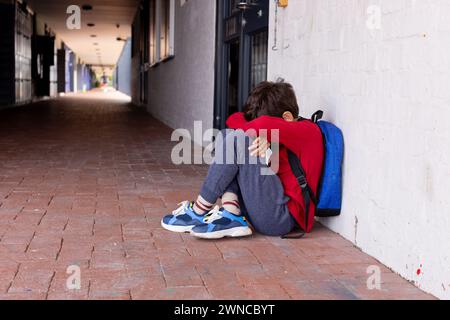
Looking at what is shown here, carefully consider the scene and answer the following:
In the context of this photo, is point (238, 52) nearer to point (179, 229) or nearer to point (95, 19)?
point (179, 229)

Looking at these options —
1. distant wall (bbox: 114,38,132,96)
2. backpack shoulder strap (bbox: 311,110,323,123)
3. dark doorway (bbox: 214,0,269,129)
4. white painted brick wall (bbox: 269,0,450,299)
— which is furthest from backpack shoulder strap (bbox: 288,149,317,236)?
distant wall (bbox: 114,38,132,96)

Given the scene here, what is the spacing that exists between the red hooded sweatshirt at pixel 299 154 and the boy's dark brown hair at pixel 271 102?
66 millimetres

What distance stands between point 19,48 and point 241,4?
12171mm

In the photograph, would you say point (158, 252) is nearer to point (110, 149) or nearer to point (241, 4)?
point (241, 4)

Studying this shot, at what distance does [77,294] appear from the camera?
6.66 feet

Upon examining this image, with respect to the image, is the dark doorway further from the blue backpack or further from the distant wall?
the distant wall

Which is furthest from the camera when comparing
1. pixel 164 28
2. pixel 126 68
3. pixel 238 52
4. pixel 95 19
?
pixel 126 68

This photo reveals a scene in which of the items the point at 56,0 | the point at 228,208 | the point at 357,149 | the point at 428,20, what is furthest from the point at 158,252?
the point at 56,0

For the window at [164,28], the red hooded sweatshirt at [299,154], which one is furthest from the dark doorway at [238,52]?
the window at [164,28]

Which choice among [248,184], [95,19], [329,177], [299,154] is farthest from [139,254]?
[95,19]

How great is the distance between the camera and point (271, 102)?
2809mm

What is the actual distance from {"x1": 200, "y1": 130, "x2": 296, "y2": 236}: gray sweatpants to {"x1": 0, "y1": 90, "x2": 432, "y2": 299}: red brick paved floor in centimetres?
11

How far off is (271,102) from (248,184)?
394 mm

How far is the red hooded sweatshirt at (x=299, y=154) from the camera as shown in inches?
108
